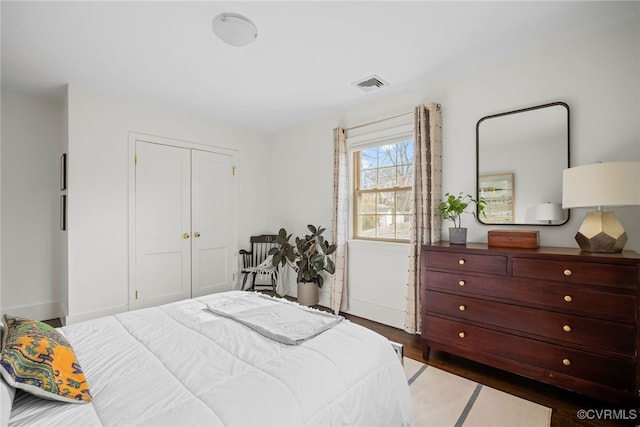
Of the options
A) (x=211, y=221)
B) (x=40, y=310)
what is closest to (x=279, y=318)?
(x=211, y=221)

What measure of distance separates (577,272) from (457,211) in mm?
949

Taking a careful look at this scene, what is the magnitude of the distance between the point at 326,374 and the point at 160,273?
337cm

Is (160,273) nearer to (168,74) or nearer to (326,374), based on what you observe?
(168,74)

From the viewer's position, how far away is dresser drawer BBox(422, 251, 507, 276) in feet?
7.25

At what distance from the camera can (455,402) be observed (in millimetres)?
1999

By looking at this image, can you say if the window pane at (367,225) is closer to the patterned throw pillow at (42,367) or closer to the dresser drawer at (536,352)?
the dresser drawer at (536,352)

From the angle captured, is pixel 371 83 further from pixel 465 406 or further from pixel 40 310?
pixel 40 310

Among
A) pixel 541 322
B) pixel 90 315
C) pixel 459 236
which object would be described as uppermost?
pixel 459 236

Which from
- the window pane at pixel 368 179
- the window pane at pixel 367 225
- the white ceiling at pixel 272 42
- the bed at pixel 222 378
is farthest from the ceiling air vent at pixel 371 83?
the bed at pixel 222 378

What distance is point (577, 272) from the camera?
6.22 feet

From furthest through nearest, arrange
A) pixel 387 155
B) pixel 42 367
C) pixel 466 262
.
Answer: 1. pixel 387 155
2. pixel 466 262
3. pixel 42 367

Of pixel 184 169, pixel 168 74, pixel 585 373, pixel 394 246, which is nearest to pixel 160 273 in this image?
pixel 184 169

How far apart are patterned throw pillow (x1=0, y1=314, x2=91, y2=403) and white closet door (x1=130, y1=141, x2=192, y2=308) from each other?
2.68m

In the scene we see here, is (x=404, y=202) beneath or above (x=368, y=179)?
beneath
